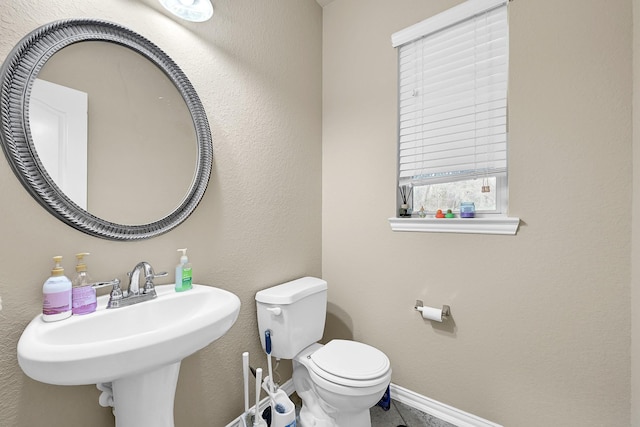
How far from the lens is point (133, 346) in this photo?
68 cm

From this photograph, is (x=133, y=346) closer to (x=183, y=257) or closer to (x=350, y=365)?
(x=183, y=257)

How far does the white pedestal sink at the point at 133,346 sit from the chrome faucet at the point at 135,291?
0.10ft

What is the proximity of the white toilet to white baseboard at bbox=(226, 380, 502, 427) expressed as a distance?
30cm

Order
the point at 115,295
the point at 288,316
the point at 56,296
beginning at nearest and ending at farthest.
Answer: the point at 56,296 < the point at 115,295 < the point at 288,316

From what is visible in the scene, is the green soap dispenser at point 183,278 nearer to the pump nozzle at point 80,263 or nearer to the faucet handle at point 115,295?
the faucet handle at point 115,295

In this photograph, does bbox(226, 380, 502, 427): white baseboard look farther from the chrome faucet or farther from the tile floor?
the chrome faucet

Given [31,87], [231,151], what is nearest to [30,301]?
[31,87]

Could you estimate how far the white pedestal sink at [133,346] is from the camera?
2.07 feet

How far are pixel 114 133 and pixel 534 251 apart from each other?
74.0 inches

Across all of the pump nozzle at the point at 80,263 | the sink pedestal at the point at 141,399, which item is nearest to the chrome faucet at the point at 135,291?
the pump nozzle at the point at 80,263

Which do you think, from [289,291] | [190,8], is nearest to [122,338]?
[289,291]

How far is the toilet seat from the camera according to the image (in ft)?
3.96

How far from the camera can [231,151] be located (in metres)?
1.40

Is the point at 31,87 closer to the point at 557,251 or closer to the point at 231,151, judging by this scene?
the point at 231,151
